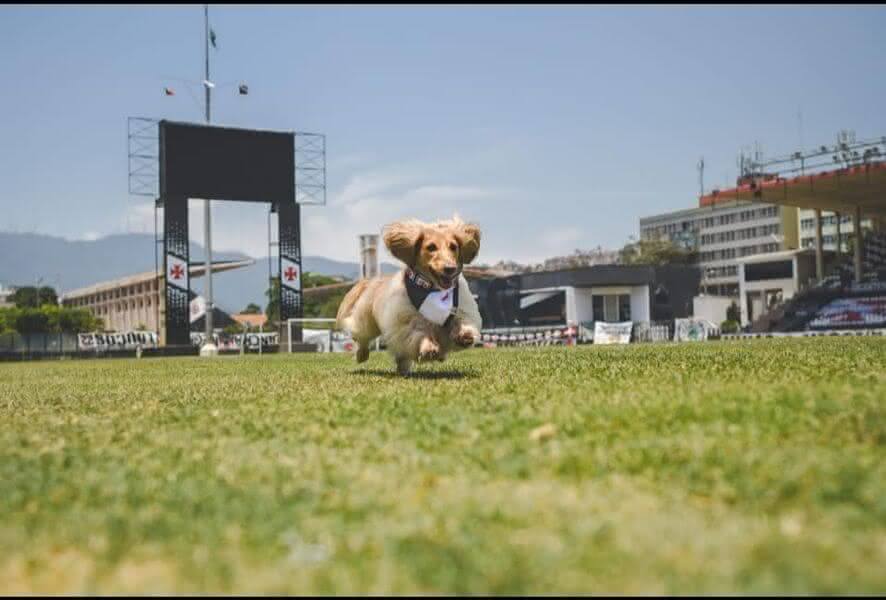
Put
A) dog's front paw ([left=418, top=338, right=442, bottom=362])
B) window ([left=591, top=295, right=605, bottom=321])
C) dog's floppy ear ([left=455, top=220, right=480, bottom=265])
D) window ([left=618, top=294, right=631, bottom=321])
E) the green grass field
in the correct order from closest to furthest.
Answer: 1. the green grass field
2. dog's front paw ([left=418, top=338, right=442, bottom=362])
3. dog's floppy ear ([left=455, top=220, right=480, bottom=265])
4. window ([left=618, top=294, right=631, bottom=321])
5. window ([left=591, top=295, right=605, bottom=321])

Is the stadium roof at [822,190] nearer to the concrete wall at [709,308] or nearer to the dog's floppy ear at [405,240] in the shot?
the concrete wall at [709,308]

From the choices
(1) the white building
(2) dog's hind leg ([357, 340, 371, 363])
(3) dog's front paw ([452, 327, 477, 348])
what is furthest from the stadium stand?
(1) the white building

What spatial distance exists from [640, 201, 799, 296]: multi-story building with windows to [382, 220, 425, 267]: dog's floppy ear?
124 meters

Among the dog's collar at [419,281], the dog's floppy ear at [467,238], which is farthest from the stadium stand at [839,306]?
the dog's collar at [419,281]

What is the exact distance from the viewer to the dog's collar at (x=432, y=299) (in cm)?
910

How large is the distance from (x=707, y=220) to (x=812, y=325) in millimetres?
91941

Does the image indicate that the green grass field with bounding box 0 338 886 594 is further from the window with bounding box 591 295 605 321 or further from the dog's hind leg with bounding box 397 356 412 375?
the window with bounding box 591 295 605 321

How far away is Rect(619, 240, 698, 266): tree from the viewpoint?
382ft

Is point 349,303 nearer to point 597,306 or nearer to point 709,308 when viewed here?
point 597,306

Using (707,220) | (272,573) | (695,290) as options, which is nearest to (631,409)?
(272,573)

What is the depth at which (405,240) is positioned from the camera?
30.2ft

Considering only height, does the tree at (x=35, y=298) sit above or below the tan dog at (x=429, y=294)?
above

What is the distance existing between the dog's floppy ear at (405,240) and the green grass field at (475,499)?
375cm

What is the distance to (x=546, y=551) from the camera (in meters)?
2.47
